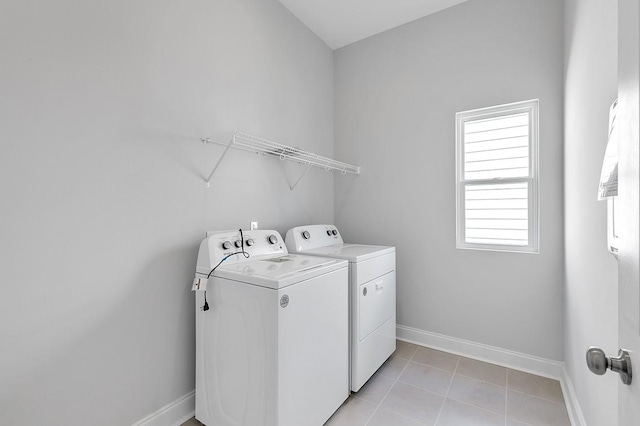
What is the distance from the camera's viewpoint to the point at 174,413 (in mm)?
1597

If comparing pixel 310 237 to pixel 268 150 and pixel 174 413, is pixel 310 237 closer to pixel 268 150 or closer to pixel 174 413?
pixel 268 150

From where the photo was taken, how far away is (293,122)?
8.33 ft

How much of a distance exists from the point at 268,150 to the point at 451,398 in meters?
2.12

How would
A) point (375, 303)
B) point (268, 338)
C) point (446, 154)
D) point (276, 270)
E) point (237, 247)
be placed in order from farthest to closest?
point (446, 154) < point (375, 303) < point (237, 247) < point (276, 270) < point (268, 338)

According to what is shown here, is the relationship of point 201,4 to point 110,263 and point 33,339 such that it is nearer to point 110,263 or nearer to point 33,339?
point 110,263

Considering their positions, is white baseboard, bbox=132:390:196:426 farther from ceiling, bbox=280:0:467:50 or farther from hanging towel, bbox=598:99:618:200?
ceiling, bbox=280:0:467:50

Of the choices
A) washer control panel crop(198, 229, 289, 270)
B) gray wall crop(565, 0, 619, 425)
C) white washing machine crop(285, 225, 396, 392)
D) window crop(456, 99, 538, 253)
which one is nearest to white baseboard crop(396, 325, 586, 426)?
gray wall crop(565, 0, 619, 425)

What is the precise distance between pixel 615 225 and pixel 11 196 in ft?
7.23

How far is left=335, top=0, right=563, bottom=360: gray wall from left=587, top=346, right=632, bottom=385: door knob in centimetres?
183

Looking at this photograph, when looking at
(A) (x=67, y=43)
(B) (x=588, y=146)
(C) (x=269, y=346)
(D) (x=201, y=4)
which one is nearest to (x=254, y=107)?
(D) (x=201, y=4)

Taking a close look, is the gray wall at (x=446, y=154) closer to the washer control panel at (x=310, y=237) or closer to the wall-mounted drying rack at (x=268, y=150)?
the wall-mounted drying rack at (x=268, y=150)

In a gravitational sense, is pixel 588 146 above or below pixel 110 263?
above

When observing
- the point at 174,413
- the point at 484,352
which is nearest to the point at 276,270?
the point at 174,413

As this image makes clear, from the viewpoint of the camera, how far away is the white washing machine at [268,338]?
131 cm
